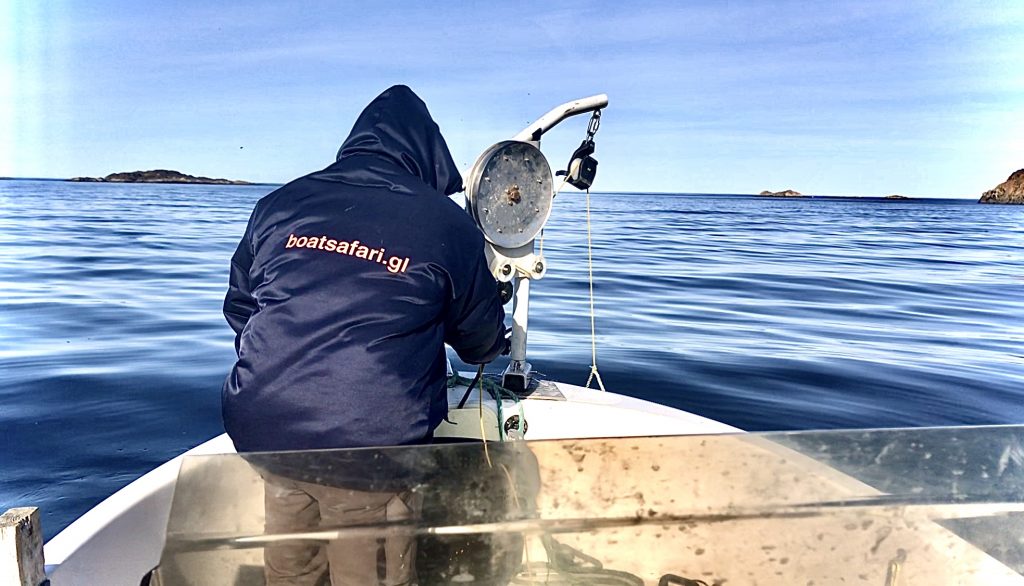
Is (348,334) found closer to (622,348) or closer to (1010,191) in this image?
(622,348)

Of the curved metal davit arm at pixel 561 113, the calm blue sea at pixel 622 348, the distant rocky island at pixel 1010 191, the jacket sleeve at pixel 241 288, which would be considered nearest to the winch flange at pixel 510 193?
the curved metal davit arm at pixel 561 113

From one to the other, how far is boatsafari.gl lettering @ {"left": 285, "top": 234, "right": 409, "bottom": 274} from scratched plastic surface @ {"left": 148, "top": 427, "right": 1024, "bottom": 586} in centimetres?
59

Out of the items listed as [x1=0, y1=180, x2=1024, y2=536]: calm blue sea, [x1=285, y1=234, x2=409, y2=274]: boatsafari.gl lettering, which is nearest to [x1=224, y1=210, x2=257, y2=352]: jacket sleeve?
[x1=285, y1=234, x2=409, y2=274]: boatsafari.gl lettering

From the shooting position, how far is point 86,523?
2137 mm

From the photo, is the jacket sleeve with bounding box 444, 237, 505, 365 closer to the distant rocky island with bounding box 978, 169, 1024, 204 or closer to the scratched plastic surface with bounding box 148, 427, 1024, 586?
the scratched plastic surface with bounding box 148, 427, 1024, 586

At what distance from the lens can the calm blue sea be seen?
523 cm

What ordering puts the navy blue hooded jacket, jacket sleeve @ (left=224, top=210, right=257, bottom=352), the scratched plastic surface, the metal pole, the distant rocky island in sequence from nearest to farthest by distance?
the scratched plastic surface, the navy blue hooded jacket, jacket sleeve @ (left=224, top=210, right=257, bottom=352), the metal pole, the distant rocky island

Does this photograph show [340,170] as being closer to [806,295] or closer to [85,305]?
[85,305]

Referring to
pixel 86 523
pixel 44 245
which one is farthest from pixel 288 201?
pixel 44 245

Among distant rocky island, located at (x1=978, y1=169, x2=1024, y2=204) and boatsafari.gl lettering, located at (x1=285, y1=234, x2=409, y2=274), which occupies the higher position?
distant rocky island, located at (x1=978, y1=169, x2=1024, y2=204)

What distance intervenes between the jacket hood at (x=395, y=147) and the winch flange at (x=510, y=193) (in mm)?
187

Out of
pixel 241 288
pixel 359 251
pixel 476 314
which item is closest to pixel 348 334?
pixel 359 251

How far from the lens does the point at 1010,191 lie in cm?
10300

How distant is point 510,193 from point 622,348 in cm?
527
